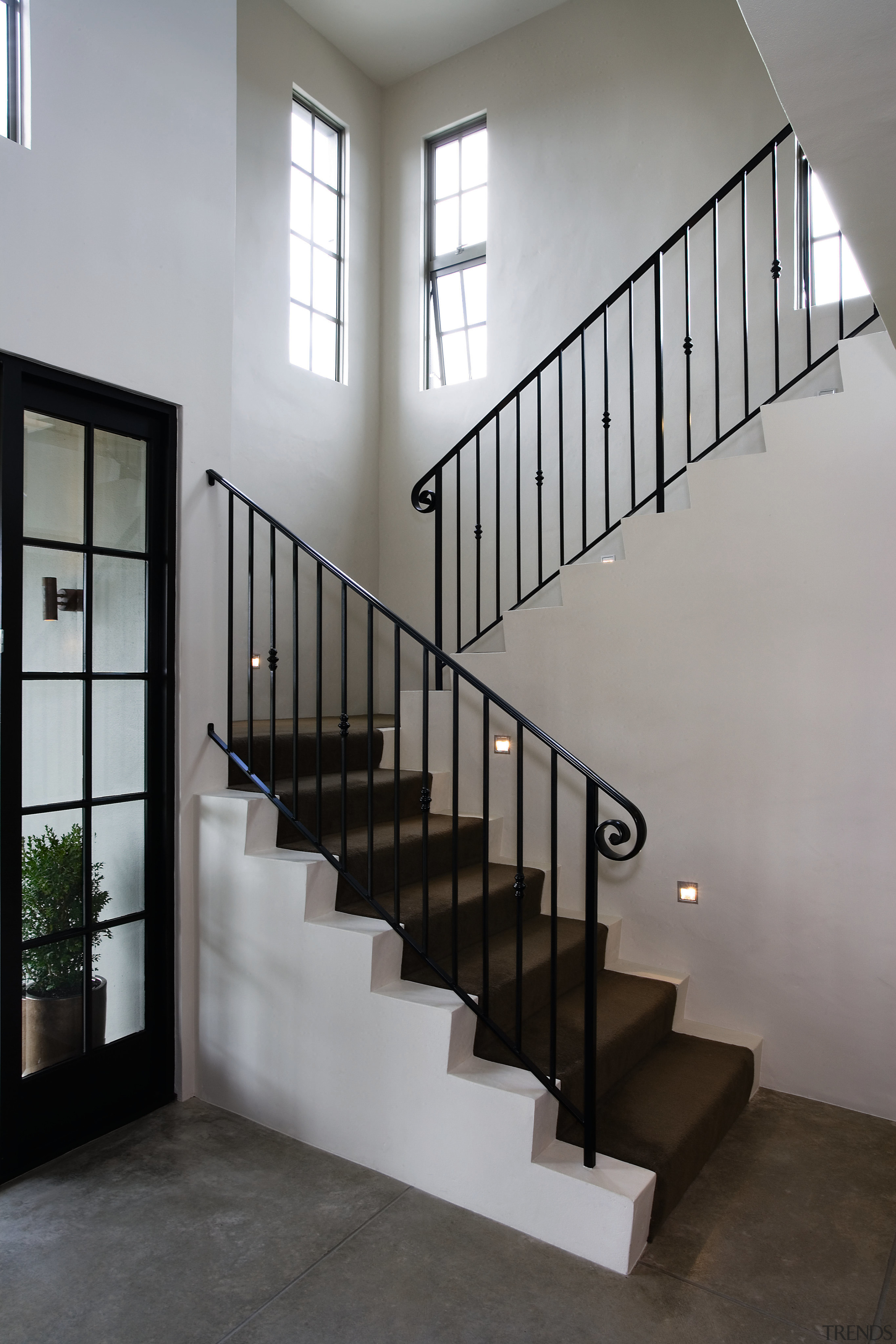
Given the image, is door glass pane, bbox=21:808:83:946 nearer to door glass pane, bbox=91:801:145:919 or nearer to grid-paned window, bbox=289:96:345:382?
door glass pane, bbox=91:801:145:919

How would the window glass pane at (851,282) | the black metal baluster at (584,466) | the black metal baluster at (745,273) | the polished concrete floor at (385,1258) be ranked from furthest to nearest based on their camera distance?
the window glass pane at (851,282), the black metal baluster at (584,466), the black metal baluster at (745,273), the polished concrete floor at (385,1258)

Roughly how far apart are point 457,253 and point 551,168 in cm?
73

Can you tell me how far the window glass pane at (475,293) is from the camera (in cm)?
517

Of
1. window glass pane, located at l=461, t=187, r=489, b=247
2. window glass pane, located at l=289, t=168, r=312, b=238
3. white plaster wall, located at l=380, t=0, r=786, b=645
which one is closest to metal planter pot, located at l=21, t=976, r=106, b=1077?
white plaster wall, located at l=380, t=0, r=786, b=645

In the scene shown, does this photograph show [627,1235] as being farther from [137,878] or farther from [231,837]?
[137,878]

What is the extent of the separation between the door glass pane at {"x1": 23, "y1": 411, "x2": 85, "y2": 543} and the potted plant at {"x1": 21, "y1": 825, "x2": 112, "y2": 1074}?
0.96 m

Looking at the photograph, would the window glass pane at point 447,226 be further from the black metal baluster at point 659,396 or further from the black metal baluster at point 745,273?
the black metal baluster at point 659,396

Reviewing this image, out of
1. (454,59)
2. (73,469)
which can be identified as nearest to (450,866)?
(73,469)

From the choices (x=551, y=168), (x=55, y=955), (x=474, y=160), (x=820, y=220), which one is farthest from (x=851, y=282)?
(x=55, y=955)

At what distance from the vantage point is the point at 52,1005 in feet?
8.89

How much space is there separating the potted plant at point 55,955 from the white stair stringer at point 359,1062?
1.30 ft

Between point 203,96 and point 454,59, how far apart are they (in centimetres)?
272

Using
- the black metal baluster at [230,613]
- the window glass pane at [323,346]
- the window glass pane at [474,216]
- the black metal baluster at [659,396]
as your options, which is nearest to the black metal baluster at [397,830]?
the black metal baluster at [230,613]

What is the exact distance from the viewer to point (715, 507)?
3271mm
